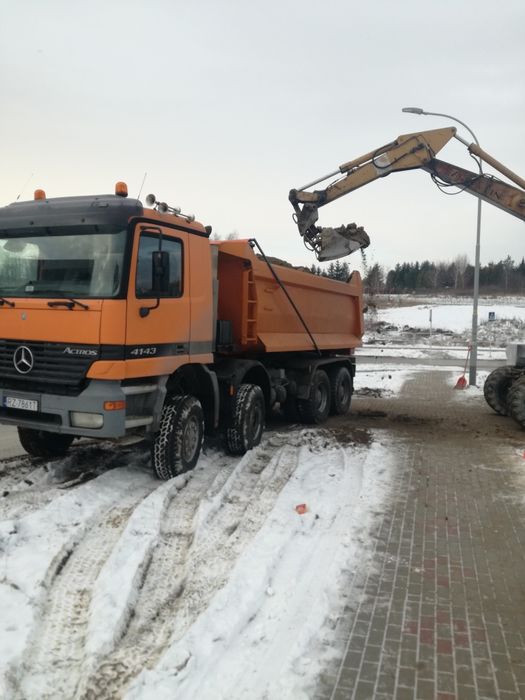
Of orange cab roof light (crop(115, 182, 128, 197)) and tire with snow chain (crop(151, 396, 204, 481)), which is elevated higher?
orange cab roof light (crop(115, 182, 128, 197))

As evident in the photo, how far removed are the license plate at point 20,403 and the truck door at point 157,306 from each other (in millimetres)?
1048

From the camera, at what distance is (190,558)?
4.80 m

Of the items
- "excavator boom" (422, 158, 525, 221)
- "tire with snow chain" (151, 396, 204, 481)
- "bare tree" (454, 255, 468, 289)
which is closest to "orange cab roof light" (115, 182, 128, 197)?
"tire with snow chain" (151, 396, 204, 481)

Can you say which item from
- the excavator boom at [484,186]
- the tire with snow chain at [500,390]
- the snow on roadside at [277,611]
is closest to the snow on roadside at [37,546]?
the snow on roadside at [277,611]

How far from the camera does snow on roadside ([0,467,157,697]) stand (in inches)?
144

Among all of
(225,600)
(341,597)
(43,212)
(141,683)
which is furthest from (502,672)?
(43,212)

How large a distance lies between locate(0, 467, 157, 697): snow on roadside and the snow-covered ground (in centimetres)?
1

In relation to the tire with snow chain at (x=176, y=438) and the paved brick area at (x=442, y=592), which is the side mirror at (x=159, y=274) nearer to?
the tire with snow chain at (x=176, y=438)

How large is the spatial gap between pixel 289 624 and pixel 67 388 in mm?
Answer: 3329

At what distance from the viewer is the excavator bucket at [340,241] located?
12227 mm

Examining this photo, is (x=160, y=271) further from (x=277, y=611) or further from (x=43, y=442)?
(x=277, y=611)

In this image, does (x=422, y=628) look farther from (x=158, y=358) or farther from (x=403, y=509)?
(x=158, y=358)

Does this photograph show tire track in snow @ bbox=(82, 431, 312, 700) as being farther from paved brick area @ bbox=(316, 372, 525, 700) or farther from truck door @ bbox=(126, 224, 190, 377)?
truck door @ bbox=(126, 224, 190, 377)

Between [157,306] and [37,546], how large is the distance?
2.67 meters
